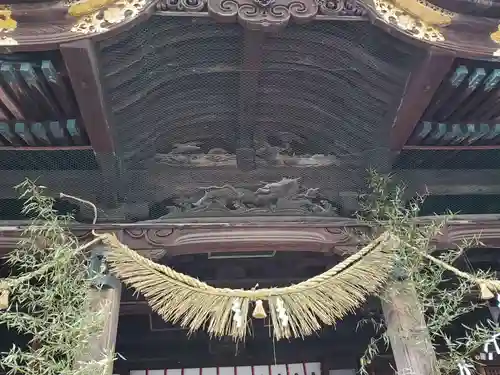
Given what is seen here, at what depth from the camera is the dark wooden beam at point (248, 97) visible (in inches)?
159

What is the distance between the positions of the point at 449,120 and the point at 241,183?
69.9 inches

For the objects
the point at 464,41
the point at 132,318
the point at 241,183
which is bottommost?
the point at 132,318

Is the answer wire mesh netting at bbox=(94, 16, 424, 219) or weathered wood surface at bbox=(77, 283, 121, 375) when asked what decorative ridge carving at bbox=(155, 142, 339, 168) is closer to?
wire mesh netting at bbox=(94, 16, 424, 219)

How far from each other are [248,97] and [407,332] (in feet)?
6.87

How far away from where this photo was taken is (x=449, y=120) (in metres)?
4.61

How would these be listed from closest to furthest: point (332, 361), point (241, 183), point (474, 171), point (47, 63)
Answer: point (47, 63) < point (241, 183) < point (474, 171) < point (332, 361)

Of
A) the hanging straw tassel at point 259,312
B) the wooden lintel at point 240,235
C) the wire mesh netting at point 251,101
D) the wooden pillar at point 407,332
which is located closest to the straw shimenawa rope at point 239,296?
the hanging straw tassel at point 259,312

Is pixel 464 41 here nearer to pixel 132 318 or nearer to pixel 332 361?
pixel 332 361

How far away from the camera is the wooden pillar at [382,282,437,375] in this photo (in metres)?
3.84

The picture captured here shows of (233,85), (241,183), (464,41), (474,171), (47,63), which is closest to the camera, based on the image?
(47,63)

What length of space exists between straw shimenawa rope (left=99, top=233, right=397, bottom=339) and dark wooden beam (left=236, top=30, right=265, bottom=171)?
4.48 feet

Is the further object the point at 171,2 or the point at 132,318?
the point at 132,318

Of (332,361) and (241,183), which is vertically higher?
(241,183)

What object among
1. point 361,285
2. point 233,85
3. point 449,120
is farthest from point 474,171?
point 233,85
